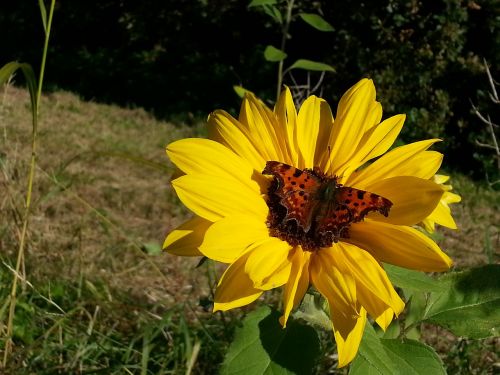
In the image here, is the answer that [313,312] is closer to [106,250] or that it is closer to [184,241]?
[184,241]

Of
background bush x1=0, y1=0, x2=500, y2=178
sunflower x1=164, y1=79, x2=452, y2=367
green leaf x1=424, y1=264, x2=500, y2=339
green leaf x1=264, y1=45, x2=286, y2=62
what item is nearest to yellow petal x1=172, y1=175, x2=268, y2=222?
sunflower x1=164, y1=79, x2=452, y2=367

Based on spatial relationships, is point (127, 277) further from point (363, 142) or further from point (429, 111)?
point (429, 111)

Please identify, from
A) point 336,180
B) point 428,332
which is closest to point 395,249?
point 336,180

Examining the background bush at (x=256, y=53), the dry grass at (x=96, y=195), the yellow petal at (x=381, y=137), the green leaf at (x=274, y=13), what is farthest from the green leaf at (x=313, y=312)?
the background bush at (x=256, y=53)

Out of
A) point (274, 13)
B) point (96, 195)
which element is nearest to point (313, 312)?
point (274, 13)

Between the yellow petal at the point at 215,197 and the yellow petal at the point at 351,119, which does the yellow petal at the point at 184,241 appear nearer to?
the yellow petal at the point at 215,197

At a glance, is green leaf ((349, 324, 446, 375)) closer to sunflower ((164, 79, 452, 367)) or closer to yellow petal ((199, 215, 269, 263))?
sunflower ((164, 79, 452, 367))
